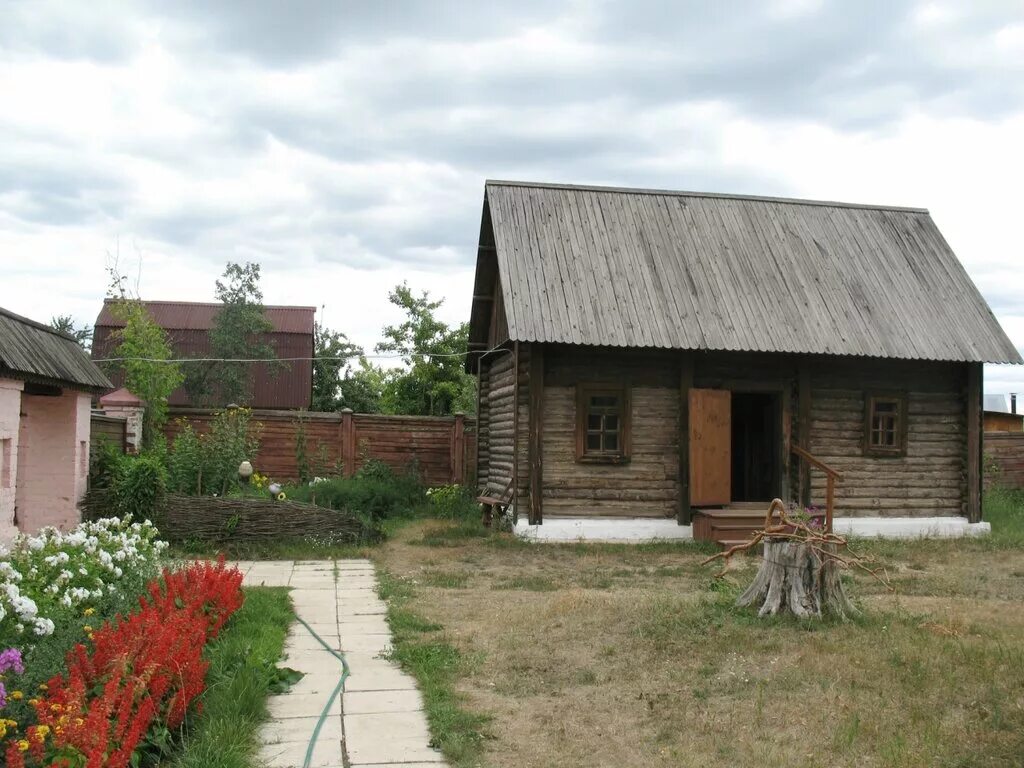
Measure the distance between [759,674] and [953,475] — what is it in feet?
36.6

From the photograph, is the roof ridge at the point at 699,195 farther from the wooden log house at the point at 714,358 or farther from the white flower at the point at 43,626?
the white flower at the point at 43,626

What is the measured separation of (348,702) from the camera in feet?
19.5

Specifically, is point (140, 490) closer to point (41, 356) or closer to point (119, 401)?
point (41, 356)

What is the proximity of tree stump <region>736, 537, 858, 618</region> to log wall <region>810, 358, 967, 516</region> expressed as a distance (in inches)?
301

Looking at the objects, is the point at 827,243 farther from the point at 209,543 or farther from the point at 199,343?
the point at 199,343

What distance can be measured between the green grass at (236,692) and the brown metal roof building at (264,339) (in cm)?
2477

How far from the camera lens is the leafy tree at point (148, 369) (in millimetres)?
18734

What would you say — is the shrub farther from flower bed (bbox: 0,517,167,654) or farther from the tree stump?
the tree stump

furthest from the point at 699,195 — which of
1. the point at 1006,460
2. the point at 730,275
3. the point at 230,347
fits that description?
the point at 230,347

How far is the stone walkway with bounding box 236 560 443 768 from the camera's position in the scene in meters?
4.99

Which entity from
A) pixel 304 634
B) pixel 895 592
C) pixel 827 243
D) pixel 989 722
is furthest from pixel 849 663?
pixel 827 243

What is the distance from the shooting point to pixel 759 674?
21.2 feet

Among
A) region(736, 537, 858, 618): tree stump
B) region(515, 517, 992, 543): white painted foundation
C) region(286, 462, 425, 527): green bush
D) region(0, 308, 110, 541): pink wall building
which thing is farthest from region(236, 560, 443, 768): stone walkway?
region(286, 462, 425, 527): green bush

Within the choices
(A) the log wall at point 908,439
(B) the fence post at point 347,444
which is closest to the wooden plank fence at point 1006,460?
(A) the log wall at point 908,439
